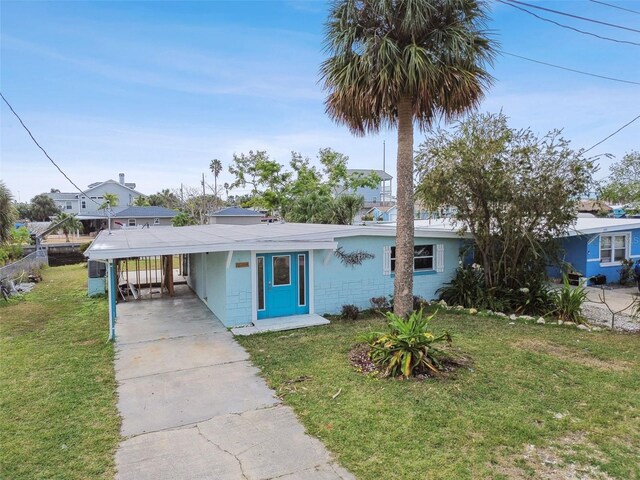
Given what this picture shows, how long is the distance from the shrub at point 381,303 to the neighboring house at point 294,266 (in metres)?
0.21

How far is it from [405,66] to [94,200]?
5343 centimetres

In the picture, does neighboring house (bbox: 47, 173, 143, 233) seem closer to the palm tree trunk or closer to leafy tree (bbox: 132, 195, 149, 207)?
leafy tree (bbox: 132, 195, 149, 207)

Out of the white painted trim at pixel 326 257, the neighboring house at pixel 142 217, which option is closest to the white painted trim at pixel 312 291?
the white painted trim at pixel 326 257

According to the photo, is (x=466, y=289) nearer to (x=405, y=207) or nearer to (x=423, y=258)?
(x=423, y=258)

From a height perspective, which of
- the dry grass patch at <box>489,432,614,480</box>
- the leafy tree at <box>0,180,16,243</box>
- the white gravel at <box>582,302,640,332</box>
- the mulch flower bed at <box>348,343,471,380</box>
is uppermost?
the leafy tree at <box>0,180,16,243</box>

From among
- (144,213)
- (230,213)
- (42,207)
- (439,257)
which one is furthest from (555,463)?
(42,207)

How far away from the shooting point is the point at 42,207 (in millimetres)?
59125

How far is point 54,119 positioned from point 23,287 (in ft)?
24.3

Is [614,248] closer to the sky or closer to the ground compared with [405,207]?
closer to the ground

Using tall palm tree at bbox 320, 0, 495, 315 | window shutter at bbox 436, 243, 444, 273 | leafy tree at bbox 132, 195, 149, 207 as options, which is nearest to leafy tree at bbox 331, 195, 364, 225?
window shutter at bbox 436, 243, 444, 273

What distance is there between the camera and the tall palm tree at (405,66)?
7496mm

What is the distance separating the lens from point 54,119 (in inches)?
661

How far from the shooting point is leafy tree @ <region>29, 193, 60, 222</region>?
2322 inches

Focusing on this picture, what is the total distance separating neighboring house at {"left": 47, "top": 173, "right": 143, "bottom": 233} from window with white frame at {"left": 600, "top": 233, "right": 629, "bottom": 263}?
162 ft
